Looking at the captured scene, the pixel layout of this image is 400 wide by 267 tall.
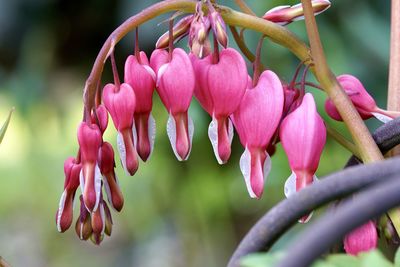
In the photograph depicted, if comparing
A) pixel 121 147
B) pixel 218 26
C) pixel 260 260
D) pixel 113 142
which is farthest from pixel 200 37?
pixel 113 142

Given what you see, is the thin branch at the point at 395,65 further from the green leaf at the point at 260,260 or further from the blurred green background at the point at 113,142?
the blurred green background at the point at 113,142

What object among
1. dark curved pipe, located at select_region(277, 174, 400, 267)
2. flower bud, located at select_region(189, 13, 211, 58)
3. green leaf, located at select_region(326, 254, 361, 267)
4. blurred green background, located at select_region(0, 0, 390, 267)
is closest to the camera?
dark curved pipe, located at select_region(277, 174, 400, 267)

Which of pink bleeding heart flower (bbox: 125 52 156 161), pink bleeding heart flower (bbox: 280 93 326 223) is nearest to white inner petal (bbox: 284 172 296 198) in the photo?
pink bleeding heart flower (bbox: 280 93 326 223)

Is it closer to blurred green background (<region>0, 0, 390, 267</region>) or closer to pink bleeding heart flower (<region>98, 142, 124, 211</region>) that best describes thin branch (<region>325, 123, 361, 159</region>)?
pink bleeding heart flower (<region>98, 142, 124, 211</region>)

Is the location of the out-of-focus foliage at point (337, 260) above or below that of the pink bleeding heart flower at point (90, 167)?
below

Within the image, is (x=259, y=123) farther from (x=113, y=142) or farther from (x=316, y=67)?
(x=113, y=142)

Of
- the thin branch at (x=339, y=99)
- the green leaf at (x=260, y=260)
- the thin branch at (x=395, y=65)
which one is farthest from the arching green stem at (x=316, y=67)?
the green leaf at (x=260, y=260)
